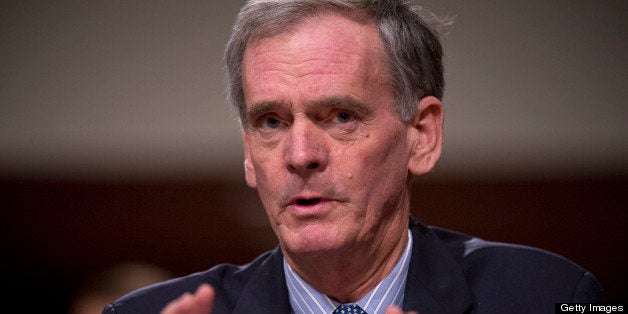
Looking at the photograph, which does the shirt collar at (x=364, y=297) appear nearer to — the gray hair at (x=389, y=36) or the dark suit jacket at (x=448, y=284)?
the dark suit jacket at (x=448, y=284)

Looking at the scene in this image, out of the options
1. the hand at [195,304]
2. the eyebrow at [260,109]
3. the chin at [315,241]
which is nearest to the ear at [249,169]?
the eyebrow at [260,109]

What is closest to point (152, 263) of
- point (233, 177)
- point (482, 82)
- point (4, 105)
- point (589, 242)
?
point (233, 177)

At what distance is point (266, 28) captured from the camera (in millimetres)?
2025

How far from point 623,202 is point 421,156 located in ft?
5.72

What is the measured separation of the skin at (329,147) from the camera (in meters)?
1.90

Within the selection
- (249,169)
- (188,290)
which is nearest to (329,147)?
(249,169)

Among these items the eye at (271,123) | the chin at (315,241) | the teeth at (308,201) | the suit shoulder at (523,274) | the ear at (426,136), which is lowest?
the suit shoulder at (523,274)

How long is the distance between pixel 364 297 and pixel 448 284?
22cm

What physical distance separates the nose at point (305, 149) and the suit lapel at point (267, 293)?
0.38m

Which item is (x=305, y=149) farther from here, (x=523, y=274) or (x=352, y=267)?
(x=523, y=274)

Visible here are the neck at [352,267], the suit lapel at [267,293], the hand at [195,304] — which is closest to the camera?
the hand at [195,304]

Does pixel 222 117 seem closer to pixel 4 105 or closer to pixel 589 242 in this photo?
pixel 4 105

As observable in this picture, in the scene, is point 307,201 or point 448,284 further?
point 448,284

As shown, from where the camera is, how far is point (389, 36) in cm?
203
